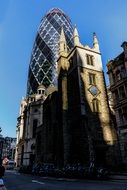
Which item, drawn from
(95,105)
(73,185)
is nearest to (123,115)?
(95,105)

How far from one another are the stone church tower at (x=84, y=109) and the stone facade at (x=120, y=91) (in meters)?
4.18

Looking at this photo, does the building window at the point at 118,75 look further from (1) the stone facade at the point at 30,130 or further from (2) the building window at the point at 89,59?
(1) the stone facade at the point at 30,130

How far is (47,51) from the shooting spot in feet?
266

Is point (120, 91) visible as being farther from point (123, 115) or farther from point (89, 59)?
point (89, 59)

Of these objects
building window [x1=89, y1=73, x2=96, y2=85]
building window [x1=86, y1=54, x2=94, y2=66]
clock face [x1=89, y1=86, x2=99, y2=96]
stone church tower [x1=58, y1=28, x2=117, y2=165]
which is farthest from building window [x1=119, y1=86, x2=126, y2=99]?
building window [x1=86, y1=54, x2=94, y2=66]

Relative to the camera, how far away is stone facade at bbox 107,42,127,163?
1052 inches

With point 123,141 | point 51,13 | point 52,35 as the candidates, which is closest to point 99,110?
point 123,141

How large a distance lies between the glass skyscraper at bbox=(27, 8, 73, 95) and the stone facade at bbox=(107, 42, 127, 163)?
4454cm

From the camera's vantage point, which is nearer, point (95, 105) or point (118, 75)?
point (118, 75)

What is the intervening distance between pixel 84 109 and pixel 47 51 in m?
53.9

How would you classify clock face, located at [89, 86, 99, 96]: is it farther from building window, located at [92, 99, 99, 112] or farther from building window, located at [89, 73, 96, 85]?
building window, located at [92, 99, 99, 112]

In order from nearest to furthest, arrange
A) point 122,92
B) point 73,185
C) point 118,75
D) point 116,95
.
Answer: point 73,185, point 122,92, point 116,95, point 118,75

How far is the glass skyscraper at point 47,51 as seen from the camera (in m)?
77.2

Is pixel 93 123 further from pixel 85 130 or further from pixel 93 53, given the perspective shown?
pixel 93 53
